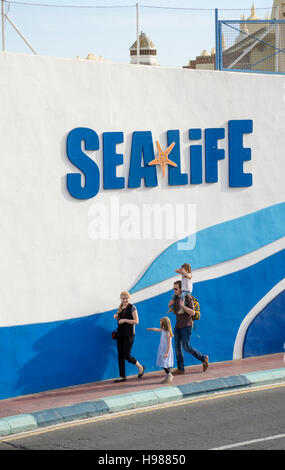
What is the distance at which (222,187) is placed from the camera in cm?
1532

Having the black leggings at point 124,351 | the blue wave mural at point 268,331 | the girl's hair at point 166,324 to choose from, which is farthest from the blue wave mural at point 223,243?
the blue wave mural at point 268,331

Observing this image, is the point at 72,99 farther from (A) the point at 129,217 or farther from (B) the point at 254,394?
(B) the point at 254,394

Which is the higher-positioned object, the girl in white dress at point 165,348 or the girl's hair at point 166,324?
the girl's hair at point 166,324

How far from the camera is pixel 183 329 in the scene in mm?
14086

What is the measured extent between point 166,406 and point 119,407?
0.74 m

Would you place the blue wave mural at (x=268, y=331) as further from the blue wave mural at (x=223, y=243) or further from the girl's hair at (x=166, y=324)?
the girl's hair at (x=166, y=324)

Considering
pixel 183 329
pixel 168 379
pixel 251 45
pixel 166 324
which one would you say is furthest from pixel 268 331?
pixel 251 45

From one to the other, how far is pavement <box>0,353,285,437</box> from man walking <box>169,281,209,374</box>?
25 cm

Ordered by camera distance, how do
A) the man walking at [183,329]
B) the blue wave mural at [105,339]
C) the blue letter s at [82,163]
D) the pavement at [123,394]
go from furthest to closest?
the man walking at [183,329] → the blue letter s at [82,163] → the blue wave mural at [105,339] → the pavement at [123,394]

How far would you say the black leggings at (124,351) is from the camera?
1360cm

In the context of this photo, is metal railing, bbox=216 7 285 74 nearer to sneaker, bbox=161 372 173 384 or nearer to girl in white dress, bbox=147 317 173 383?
girl in white dress, bbox=147 317 173 383

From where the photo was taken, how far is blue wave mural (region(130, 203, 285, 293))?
14594 mm

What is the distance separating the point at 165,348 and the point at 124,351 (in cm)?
70
